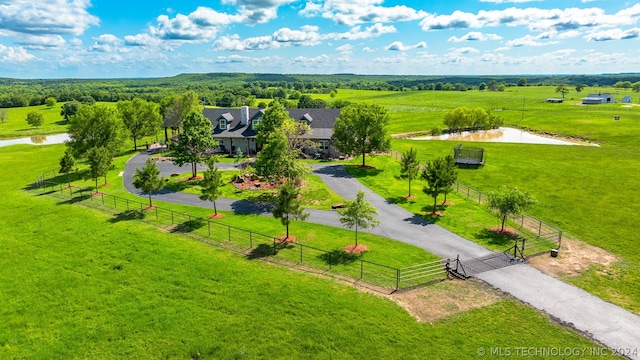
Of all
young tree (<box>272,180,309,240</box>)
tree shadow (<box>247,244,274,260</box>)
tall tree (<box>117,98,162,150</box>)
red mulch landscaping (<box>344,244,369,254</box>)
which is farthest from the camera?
tall tree (<box>117,98,162,150</box>)

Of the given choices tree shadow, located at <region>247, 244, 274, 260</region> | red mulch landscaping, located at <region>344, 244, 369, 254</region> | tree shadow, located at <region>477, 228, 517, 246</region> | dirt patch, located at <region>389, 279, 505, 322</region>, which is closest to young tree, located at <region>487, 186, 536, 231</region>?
tree shadow, located at <region>477, 228, 517, 246</region>

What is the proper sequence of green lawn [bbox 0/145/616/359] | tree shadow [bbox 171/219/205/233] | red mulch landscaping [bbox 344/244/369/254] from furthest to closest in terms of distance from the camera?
tree shadow [bbox 171/219/205/233]
red mulch landscaping [bbox 344/244/369/254]
green lawn [bbox 0/145/616/359]

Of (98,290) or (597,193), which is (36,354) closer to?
(98,290)

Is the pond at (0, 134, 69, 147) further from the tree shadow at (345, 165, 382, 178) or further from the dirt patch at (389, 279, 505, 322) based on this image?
the dirt patch at (389, 279, 505, 322)

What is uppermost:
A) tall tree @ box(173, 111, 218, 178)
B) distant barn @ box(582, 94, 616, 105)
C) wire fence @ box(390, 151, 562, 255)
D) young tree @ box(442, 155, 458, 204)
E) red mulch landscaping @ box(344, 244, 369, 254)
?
distant barn @ box(582, 94, 616, 105)

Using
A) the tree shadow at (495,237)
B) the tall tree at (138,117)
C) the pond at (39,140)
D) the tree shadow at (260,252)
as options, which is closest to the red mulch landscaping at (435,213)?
the tree shadow at (495,237)

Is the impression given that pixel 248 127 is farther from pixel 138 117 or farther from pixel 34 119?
pixel 34 119
